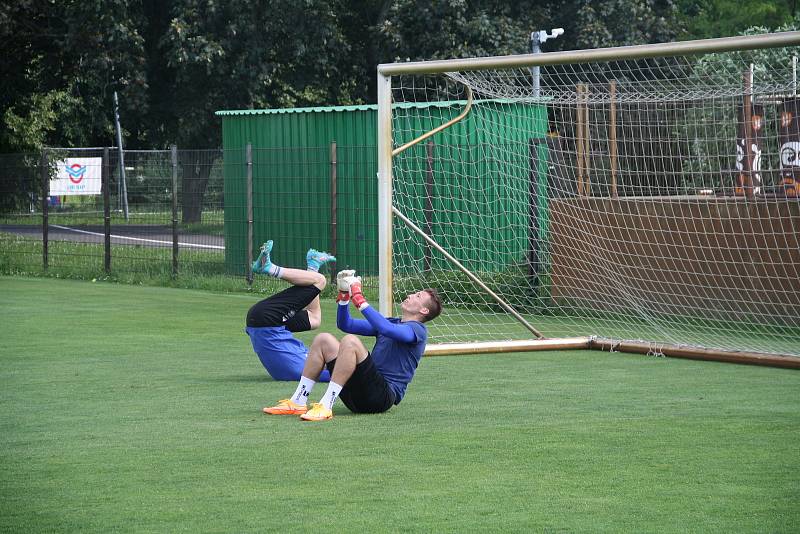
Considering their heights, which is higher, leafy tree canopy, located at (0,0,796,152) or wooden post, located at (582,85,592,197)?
leafy tree canopy, located at (0,0,796,152)

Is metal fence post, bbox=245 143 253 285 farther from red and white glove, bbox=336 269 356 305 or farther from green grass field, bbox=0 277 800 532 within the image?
red and white glove, bbox=336 269 356 305

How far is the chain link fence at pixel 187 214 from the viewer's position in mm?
18500

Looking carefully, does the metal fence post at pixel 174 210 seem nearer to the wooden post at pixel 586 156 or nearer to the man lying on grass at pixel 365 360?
the wooden post at pixel 586 156

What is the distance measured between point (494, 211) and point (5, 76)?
716 inches

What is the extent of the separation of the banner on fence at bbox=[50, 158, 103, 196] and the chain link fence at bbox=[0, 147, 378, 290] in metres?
0.02

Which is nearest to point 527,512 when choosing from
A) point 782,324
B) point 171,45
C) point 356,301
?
point 356,301

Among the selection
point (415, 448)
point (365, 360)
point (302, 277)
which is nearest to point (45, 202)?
point (302, 277)

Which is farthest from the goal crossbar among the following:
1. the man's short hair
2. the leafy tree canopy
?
the leafy tree canopy

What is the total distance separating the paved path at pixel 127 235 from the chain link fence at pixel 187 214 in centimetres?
2

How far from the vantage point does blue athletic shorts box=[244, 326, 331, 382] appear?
9.66 metres

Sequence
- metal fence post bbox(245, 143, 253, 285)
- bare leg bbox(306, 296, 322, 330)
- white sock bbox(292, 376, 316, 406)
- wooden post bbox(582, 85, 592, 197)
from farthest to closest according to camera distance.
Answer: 1. metal fence post bbox(245, 143, 253, 285)
2. wooden post bbox(582, 85, 592, 197)
3. bare leg bbox(306, 296, 322, 330)
4. white sock bbox(292, 376, 316, 406)

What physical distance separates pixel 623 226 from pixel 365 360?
7.04m

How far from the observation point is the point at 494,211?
17125 millimetres

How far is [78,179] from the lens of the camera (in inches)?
881
